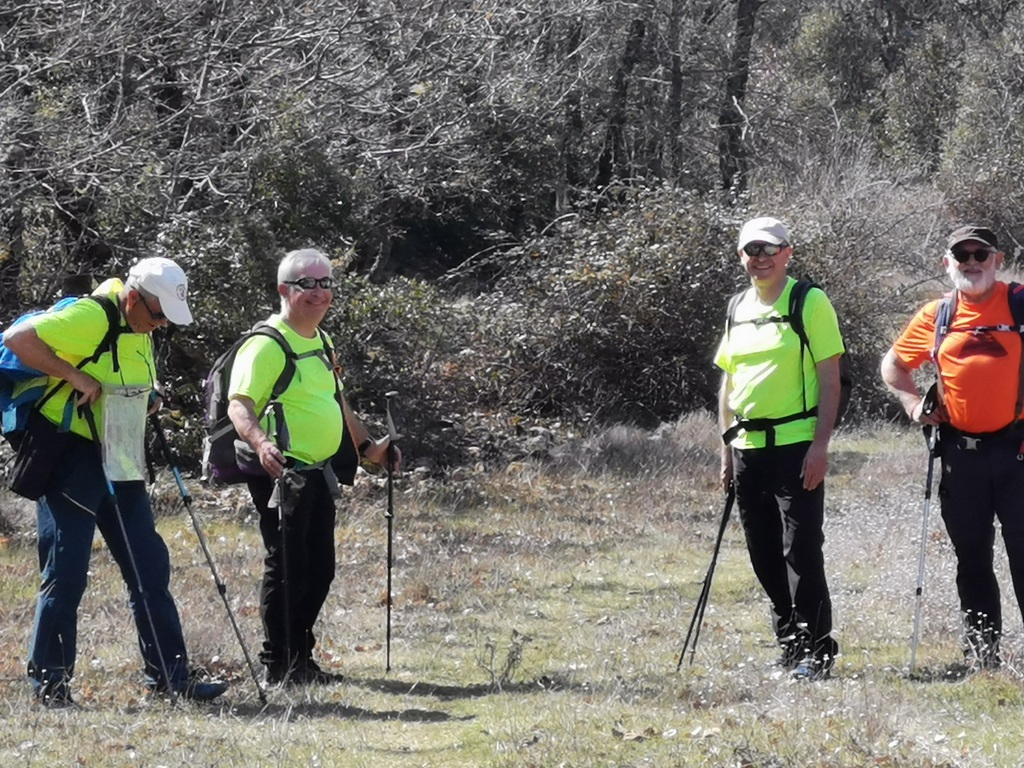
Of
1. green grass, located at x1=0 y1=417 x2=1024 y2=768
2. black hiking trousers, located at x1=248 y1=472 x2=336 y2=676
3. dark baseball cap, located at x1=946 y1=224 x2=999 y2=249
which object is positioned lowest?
green grass, located at x1=0 y1=417 x2=1024 y2=768

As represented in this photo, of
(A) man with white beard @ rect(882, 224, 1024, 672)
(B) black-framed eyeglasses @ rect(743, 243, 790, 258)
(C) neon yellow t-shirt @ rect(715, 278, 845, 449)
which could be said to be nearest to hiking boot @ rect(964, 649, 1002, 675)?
(A) man with white beard @ rect(882, 224, 1024, 672)

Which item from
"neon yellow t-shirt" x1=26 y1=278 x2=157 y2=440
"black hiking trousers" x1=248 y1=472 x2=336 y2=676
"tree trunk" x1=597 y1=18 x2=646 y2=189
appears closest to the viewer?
"neon yellow t-shirt" x1=26 y1=278 x2=157 y2=440

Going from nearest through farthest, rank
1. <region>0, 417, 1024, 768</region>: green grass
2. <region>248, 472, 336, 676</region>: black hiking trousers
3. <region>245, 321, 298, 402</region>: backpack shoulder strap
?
<region>0, 417, 1024, 768</region>: green grass, <region>245, 321, 298, 402</region>: backpack shoulder strap, <region>248, 472, 336, 676</region>: black hiking trousers

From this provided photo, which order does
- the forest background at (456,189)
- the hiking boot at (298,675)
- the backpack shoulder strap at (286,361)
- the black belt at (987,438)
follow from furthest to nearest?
the forest background at (456,189), the hiking boot at (298,675), the backpack shoulder strap at (286,361), the black belt at (987,438)

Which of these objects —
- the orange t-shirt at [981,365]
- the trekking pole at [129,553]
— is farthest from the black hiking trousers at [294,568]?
the orange t-shirt at [981,365]

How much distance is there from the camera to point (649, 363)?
17.4 m

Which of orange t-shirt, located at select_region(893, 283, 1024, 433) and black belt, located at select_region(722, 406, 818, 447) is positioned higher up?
orange t-shirt, located at select_region(893, 283, 1024, 433)

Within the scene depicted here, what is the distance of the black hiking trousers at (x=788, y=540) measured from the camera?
627 cm

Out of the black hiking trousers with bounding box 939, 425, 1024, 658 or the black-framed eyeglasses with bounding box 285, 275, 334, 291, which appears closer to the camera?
the black hiking trousers with bounding box 939, 425, 1024, 658

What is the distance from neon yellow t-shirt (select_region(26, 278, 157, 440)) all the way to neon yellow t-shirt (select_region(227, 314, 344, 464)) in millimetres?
407

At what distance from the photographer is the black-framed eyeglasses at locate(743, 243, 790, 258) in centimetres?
624

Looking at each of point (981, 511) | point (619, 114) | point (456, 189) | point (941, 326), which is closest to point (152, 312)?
point (941, 326)

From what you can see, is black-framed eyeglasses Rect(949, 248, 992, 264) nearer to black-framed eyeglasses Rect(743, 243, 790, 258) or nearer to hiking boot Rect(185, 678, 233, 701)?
black-framed eyeglasses Rect(743, 243, 790, 258)

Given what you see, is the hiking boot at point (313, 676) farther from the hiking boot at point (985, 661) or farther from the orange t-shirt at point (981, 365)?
the orange t-shirt at point (981, 365)
